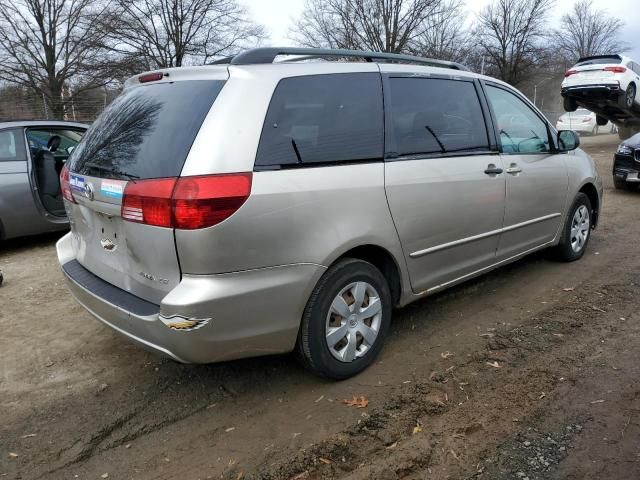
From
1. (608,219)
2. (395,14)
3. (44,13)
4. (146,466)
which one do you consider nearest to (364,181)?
(146,466)

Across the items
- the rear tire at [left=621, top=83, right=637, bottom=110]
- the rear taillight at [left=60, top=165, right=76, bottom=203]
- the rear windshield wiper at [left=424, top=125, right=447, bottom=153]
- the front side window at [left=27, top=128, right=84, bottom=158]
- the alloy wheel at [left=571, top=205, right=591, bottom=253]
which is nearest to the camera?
the rear taillight at [left=60, top=165, right=76, bottom=203]

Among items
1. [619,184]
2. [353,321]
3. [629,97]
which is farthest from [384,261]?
[629,97]

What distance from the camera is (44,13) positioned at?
19547mm

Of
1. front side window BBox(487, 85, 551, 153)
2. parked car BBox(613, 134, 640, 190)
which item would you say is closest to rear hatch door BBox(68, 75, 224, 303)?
front side window BBox(487, 85, 551, 153)

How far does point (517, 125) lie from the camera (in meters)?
4.32

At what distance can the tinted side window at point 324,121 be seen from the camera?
2.66m

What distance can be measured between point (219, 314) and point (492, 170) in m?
2.39

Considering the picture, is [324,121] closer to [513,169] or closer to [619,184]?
[513,169]

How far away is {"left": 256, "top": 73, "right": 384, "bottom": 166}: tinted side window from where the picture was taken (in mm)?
2656

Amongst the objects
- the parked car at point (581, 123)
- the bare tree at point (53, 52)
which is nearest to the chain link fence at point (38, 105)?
the bare tree at point (53, 52)

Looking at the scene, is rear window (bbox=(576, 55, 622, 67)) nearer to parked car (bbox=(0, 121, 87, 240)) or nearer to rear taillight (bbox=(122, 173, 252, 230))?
parked car (bbox=(0, 121, 87, 240))

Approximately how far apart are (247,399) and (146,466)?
0.68 m

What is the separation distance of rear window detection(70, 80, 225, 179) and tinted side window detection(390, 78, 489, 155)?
122cm

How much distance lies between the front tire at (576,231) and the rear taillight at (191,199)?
3.76 meters
